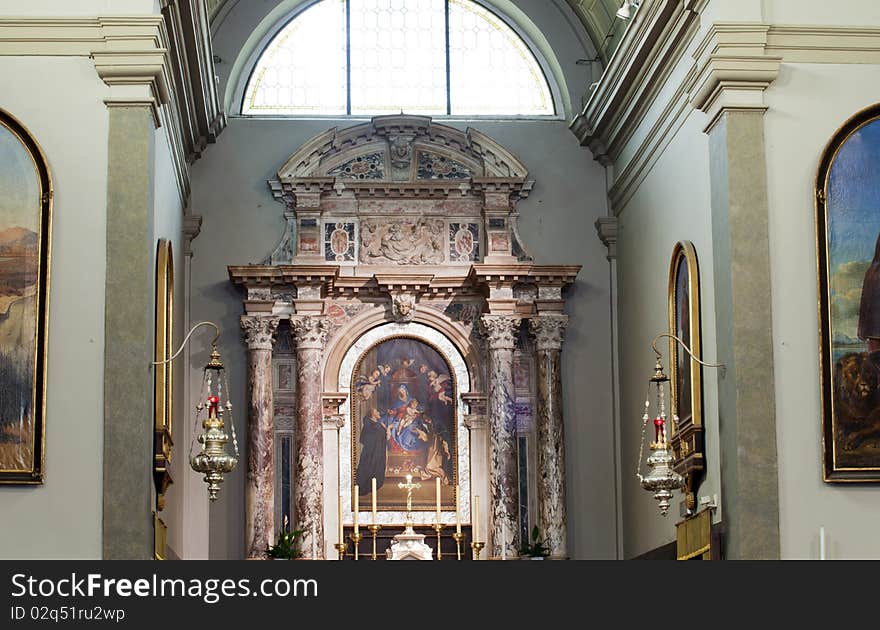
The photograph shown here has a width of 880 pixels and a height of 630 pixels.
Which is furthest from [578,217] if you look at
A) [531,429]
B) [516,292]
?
[531,429]

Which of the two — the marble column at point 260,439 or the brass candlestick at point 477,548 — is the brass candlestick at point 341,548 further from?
the brass candlestick at point 477,548

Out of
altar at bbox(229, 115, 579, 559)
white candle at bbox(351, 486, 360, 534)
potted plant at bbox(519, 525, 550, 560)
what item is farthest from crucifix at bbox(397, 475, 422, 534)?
potted plant at bbox(519, 525, 550, 560)

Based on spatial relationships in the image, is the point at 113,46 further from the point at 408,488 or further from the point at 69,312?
the point at 408,488

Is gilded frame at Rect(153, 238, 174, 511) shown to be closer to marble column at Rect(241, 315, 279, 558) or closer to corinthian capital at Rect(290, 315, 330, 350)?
marble column at Rect(241, 315, 279, 558)

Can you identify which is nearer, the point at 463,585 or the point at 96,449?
the point at 463,585

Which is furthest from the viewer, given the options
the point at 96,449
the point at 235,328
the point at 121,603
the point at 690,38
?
the point at 235,328

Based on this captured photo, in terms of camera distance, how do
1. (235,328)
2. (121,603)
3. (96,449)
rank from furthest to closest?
(235,328) < (96,449) < (121,603)

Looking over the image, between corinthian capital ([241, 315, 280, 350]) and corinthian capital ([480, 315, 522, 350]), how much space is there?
8.79 ft

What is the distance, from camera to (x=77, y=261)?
48.7 feet

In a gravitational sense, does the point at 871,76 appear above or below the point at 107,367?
above

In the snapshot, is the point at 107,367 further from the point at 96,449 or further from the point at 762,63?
the point at 762,63

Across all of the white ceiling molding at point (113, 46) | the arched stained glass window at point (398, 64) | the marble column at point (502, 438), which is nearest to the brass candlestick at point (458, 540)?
the marble column at point (502, 438)

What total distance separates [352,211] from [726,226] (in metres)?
7.20

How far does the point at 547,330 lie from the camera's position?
20938 mm
